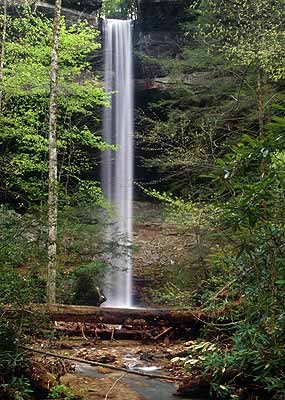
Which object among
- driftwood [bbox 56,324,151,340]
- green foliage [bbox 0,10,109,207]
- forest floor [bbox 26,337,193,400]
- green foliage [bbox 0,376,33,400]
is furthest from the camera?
green foliage [bbox 0,10,109,207]

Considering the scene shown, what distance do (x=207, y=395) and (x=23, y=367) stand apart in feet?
7.55

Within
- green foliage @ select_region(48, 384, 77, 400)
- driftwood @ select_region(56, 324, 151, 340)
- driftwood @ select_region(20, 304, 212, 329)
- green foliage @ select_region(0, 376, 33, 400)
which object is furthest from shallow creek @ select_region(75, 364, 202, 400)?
driftwood @ select_region(56, 324, 151, 340)

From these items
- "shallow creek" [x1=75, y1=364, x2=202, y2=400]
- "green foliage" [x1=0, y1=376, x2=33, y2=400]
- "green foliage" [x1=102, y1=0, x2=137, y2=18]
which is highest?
"green foliage" [x1=102, y1=0, x2=137, y2=18]

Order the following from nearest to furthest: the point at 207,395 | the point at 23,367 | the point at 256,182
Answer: the point at 256,182 < the point at 23,367 < the point at 207,395

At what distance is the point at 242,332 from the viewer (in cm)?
441

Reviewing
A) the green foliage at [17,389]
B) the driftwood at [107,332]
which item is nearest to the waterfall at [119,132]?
the driftwood at [107,332]

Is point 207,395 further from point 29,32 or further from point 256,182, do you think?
point 29,32

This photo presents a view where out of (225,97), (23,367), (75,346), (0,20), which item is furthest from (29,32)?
(23,367)

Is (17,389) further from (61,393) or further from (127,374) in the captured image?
(127,374)

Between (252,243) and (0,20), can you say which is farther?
(0,20)

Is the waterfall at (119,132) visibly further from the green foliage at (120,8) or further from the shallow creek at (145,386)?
the shallow creek at (145,386)

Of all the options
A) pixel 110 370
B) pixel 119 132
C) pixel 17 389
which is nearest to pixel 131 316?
pixel 110 370

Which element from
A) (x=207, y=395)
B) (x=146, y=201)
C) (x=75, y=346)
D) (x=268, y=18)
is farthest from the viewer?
(x=146, y=201)

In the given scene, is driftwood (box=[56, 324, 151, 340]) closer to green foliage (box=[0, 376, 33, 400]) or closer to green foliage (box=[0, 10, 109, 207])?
green foliage (box=[0, 10, 109, 207])
